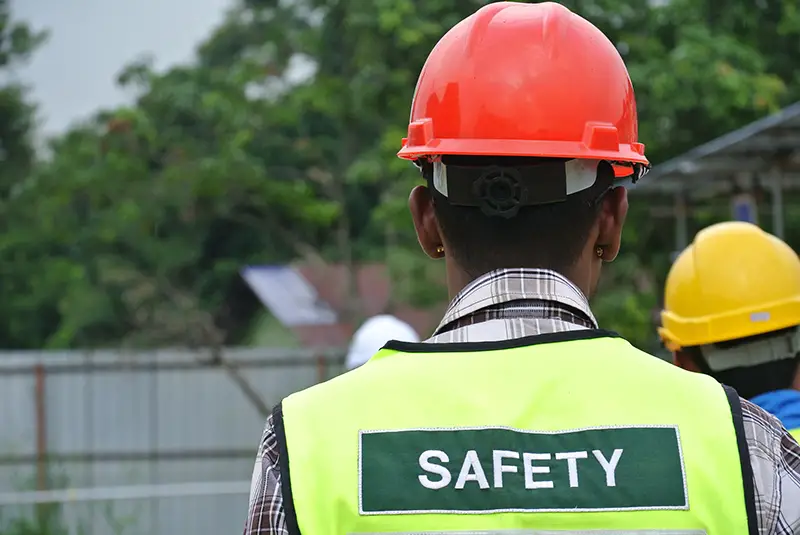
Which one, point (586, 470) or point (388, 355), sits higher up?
point (388, 355)

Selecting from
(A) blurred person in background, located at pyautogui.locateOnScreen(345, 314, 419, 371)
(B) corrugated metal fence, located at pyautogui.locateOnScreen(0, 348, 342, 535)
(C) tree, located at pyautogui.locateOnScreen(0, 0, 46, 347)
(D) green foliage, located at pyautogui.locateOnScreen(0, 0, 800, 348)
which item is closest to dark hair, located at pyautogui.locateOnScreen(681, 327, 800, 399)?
(A) blurred person in background, located at pyautogui.locateOnScreen(345, 314, 419, 371)

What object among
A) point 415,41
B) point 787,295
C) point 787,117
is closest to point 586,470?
point 787,295

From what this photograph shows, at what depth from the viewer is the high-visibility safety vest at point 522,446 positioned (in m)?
1.43

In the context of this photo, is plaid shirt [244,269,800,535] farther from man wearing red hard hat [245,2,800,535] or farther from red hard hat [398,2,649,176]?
red hard hat [398,2,649,176]

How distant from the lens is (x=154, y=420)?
1686cm

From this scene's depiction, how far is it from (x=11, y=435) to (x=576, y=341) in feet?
53.2

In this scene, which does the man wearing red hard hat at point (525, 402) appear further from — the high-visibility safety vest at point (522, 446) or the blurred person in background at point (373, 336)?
the blurred person in background at point (373, 336)

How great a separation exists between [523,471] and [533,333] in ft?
0.67

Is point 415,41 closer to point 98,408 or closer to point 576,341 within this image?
point 98,408

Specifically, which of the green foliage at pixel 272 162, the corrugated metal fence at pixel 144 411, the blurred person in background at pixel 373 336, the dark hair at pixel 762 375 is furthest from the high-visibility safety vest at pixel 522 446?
the corrugated metal fence at pixel 144 411

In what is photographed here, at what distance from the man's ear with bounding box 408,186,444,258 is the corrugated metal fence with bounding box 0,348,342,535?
14520 mm

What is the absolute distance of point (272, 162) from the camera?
74.8ft

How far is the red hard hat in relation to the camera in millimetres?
1674

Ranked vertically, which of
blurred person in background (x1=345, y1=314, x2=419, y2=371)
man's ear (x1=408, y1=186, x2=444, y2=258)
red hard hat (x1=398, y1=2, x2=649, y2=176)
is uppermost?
blurred person in background (x1=345, y1=314, x2=419, y2=371)
